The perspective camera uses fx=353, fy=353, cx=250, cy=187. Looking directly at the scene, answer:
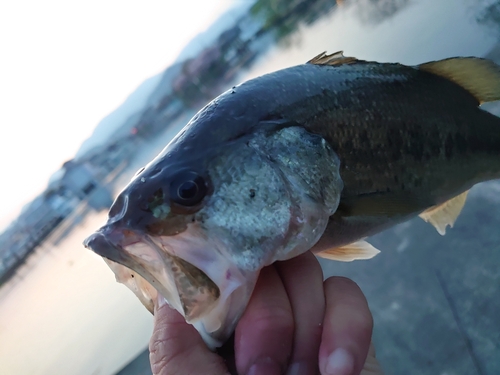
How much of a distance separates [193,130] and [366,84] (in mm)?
681

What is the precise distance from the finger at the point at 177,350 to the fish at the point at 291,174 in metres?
0.05

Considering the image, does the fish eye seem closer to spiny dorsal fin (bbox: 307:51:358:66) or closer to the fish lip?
the fish lip

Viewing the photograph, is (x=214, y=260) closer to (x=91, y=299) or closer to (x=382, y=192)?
(x=382, y=192)

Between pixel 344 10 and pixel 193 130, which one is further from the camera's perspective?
pixel 344 10

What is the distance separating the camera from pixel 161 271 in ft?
2.75

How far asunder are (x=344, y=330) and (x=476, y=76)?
1304mm

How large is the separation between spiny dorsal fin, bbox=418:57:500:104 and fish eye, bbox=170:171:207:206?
1254mm

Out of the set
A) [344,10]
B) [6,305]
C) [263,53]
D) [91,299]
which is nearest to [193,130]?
[91,299]

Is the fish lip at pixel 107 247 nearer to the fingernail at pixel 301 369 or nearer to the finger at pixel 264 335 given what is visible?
the finger at pixel 264 335

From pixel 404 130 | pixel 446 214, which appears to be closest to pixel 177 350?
pixel 404 130

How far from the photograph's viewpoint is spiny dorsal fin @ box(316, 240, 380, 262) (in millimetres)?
1271

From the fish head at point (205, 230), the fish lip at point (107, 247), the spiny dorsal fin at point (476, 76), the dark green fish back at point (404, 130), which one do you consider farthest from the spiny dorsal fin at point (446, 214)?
the fish lip at point (107, 247)

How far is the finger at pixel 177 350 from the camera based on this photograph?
95 centimetres

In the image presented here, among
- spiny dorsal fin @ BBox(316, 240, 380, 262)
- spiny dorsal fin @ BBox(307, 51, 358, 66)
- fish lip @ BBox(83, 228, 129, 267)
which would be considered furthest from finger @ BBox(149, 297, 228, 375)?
spiny dorsal fin @ BBox(307, 51, 358, 66)
